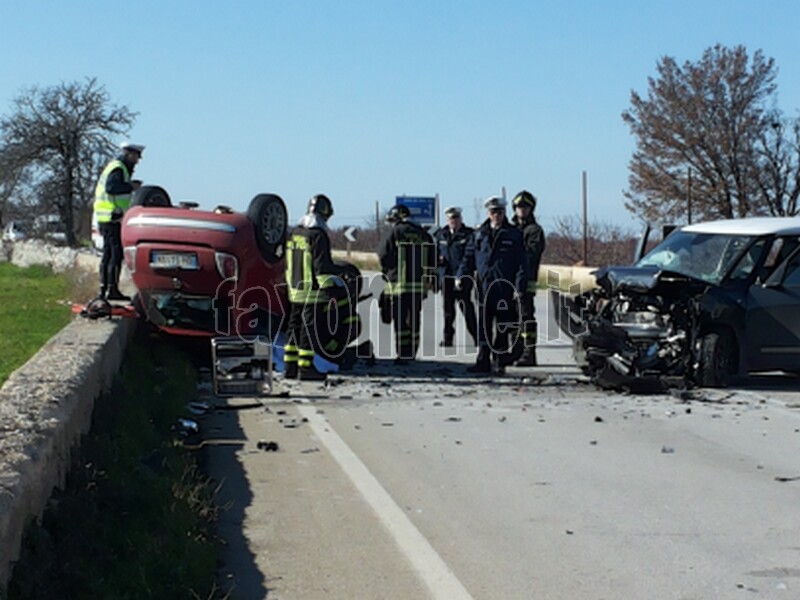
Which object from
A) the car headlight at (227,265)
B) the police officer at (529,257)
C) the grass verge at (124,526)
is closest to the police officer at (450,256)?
the police officer at (529,257)

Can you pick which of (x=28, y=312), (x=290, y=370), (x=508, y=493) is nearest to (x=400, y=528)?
(x=508, y=493)

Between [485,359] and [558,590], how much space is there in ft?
26.5

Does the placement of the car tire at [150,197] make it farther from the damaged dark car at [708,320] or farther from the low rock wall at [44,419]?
the damaged dark car at [708,320]

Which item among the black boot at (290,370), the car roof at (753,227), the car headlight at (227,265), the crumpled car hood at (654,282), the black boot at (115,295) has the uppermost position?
the car roof at (753,227)

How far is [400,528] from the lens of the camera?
684 cm

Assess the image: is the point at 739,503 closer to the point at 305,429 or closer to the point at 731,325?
the point at 305,429

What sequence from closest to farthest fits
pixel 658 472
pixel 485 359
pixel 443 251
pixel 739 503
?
pixel 739 503 → pixel 658 472 → pixel 485 359 → pixel 443 251

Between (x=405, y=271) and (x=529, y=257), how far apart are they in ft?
4.84

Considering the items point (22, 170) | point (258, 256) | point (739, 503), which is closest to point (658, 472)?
point (739, 503)

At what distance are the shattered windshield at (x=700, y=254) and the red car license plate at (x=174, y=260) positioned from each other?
15.0ft

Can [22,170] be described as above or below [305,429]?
above

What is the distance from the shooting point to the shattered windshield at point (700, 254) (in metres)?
12.6

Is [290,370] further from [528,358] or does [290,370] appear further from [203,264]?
[528,358]

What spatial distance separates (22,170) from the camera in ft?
177
